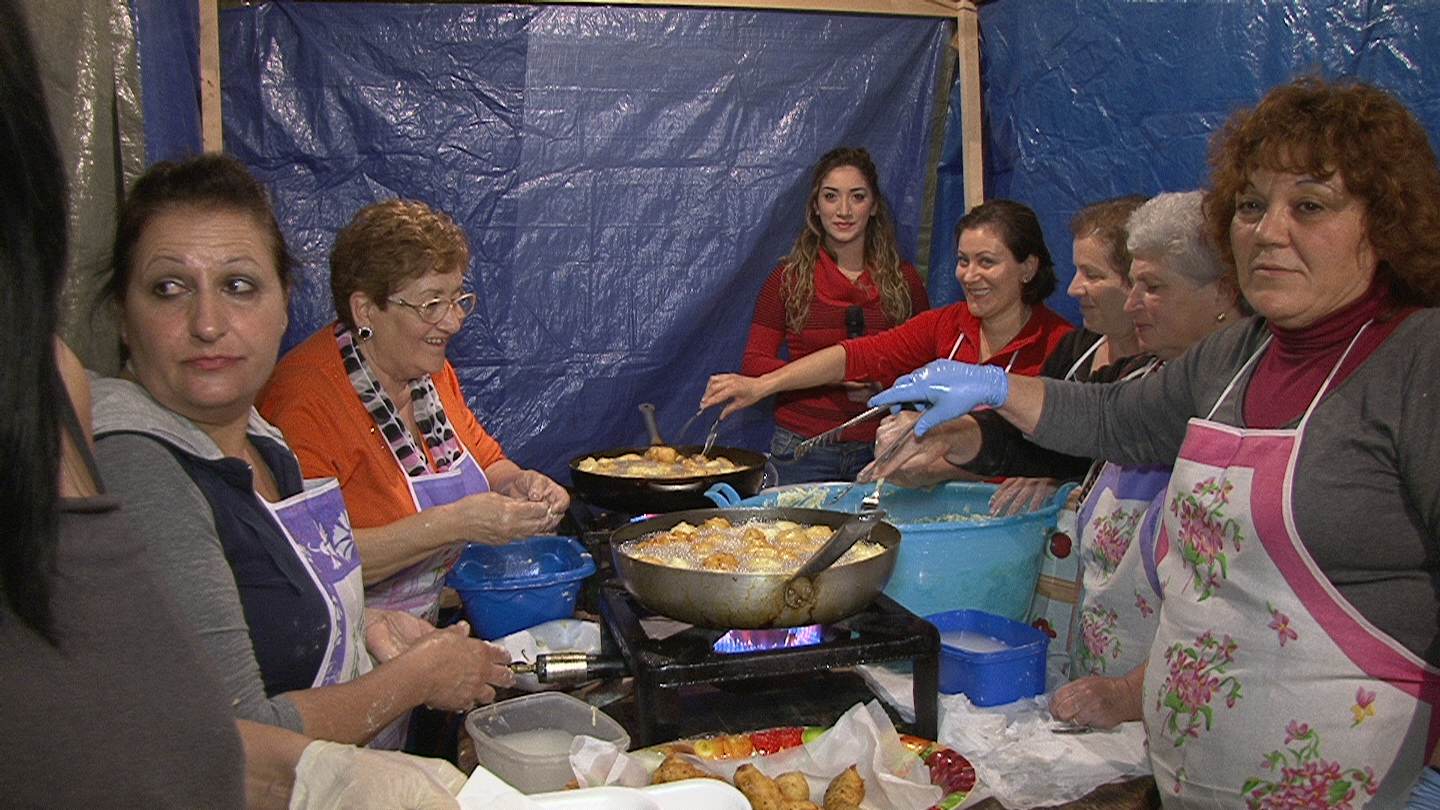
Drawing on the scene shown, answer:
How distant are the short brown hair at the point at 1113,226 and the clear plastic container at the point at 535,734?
6.48 feet

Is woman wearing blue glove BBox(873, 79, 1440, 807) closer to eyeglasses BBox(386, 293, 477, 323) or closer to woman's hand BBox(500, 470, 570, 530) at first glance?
woman's hand BBox(500, 470, 570, 530)

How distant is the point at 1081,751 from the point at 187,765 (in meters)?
1.63

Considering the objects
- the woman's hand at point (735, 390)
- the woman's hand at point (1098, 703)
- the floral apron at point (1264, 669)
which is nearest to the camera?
the floral apron at point (1264, 669)

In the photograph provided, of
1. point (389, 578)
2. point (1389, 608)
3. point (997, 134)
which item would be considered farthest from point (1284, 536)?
point (997, 134)

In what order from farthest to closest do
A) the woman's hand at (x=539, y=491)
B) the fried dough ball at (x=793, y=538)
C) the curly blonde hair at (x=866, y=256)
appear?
1. the curly blonde hair at (x=866, y=256)
2. the woman's hand at (x=539, y=491)
3. the fried dough ball at (x=793, y=538)

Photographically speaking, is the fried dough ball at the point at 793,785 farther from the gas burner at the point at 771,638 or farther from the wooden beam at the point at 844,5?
the wooden beam at the point at 844,5

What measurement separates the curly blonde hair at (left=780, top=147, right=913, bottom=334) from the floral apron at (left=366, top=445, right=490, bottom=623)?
1935mm

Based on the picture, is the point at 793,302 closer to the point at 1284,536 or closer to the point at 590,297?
the point at 590,297

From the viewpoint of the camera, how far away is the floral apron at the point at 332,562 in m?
1.82

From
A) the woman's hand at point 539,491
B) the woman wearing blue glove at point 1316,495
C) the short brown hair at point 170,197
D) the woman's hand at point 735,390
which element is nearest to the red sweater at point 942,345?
the woman's hand at point 735,390

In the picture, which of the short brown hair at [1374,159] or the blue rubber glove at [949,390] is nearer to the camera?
the short brown hair at [1374,159]

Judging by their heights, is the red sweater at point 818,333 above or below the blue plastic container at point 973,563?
above

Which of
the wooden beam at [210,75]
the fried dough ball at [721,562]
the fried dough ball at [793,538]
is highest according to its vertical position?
the wooden beam at [210,75]

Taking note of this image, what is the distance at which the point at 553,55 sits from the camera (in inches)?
175
